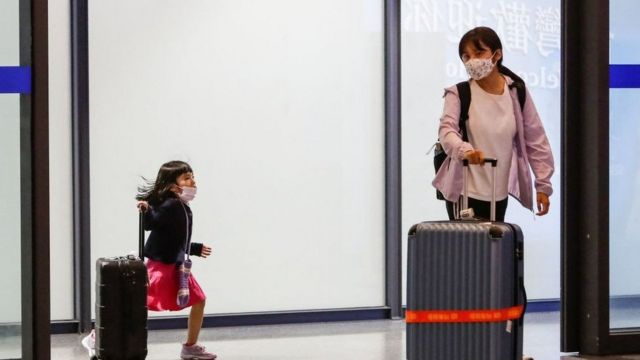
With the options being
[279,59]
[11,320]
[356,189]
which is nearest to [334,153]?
[356,189]

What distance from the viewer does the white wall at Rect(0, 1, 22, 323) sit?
14.6 ft

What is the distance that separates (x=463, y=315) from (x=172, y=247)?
173 centimetres

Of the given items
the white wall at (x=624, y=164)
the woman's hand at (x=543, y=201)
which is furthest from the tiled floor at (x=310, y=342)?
the woman's hand at (x=543, y=201)

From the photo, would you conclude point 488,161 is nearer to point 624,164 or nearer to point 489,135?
point 489,135

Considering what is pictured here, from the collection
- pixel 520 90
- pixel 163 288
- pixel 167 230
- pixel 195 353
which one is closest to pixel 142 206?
pixel 167 230

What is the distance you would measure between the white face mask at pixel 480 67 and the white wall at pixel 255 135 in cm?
218

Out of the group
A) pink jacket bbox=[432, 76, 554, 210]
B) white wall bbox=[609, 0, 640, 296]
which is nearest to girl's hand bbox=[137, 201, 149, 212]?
pink jacket bbox=[432, 76, 554, 210]

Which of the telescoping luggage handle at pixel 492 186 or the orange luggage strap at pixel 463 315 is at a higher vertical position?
the telescoping luggage handle at pixel 492 186

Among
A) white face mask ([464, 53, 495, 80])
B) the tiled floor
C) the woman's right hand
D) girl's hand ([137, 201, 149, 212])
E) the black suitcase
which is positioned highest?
white face mask ([464, 53, 495, 80])

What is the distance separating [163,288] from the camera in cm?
494

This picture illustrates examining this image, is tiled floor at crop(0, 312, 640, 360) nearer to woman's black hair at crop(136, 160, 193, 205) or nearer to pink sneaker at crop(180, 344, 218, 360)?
pink sneaker at crop(180, 344, 218, 360)

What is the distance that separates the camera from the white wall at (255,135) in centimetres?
603

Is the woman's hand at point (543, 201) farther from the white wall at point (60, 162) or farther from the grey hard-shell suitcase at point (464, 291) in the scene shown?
the white wall at point (60, 162)

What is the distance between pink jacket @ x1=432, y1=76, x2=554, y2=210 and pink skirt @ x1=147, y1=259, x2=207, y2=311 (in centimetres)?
142
